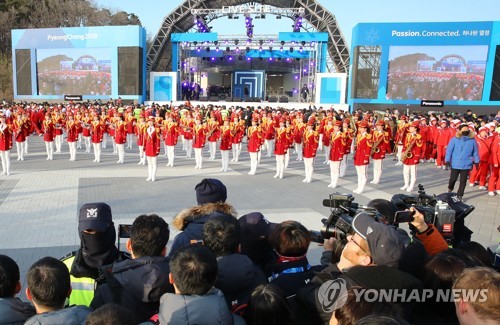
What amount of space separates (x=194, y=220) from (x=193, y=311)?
1.78m

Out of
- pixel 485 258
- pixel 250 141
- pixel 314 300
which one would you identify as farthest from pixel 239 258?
pixel 250 141

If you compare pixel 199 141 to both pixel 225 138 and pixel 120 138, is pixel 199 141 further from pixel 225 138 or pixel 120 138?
pixel 120 138

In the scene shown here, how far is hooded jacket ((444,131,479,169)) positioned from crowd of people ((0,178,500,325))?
825 centimetres

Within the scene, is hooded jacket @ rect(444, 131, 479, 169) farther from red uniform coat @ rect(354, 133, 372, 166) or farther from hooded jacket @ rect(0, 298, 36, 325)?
hooded jacket @ rect(0, 298, 36, 325)

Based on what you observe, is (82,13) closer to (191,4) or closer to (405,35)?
(191,4)

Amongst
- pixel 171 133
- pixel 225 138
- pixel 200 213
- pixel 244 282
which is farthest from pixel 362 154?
pixel 244 282

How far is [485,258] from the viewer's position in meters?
3.38

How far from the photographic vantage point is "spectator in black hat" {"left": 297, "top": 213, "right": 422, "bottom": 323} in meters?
2.46

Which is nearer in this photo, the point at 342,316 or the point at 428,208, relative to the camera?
the point at 342,316

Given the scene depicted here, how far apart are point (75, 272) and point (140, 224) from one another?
652mm

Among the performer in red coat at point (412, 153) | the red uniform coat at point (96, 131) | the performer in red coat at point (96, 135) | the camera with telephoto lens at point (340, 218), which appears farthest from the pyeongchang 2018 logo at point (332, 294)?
the red uniform coat at point (96, 131)

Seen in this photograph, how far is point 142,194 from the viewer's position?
1089 cm

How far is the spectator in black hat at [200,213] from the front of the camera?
3838 millimetres

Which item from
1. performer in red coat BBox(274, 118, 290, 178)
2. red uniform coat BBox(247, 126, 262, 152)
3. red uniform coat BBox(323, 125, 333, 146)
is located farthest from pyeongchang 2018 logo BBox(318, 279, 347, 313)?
red uniform coat BBox(323, 125, 333, 146)
